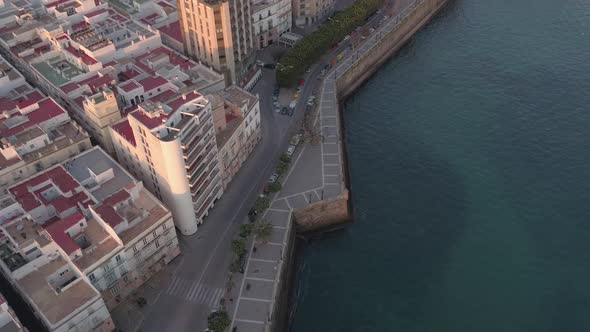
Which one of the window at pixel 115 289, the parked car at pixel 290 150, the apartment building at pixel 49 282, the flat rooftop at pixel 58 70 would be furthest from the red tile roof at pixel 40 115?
the parked car at pixel 290 150

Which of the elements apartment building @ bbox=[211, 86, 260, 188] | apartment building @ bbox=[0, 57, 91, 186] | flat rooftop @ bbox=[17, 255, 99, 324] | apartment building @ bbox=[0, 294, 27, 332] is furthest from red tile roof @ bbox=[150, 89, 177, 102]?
apartment building @ bbox=[0, 294, 27, 332]

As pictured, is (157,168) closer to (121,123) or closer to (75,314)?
(121,123)

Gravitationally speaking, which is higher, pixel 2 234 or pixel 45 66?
pixel 45 66

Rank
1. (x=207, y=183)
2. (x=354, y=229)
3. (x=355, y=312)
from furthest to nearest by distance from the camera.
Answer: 1. (x=354, y=229)
2. (x=207, y=183)
3. (x=355, y=312)

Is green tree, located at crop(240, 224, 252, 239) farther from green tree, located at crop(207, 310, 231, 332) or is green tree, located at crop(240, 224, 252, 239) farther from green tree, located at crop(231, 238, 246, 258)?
green tree, located at crop(207, 310, 231, 332)

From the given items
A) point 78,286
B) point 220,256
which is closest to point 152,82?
point 220,256

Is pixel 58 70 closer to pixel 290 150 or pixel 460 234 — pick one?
pixel 290 150

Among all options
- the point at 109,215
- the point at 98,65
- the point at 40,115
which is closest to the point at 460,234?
the point at 109,215
